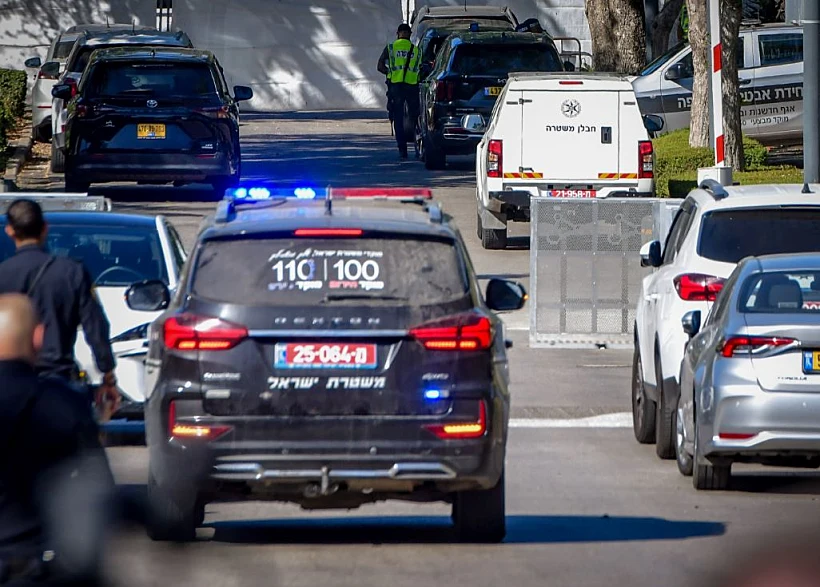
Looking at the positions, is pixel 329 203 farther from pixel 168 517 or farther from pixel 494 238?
pixel 494 238

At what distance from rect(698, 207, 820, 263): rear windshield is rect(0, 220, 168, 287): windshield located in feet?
11.6

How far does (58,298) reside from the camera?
8641 millimetres

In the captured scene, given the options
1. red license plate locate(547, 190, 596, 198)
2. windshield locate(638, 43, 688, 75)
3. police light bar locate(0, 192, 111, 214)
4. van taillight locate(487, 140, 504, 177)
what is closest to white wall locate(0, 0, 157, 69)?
windshield locate(638, 43, 688, 75)

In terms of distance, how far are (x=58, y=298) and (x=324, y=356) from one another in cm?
132

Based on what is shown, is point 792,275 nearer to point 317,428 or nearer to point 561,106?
point 317,428

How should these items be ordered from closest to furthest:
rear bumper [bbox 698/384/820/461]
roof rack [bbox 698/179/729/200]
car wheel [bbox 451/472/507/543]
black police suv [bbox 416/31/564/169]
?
car wheel [bbox 451/472/507/543]
rear bumper [bbox 698/384/820/461]
roof rack [bbox 698/179/729/200]
black police suv [bbox 416/31/564/169]

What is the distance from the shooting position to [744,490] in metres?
11.0

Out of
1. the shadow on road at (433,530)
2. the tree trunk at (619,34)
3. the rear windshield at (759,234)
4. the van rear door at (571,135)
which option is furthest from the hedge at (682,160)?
the shadow on road at (433,530)

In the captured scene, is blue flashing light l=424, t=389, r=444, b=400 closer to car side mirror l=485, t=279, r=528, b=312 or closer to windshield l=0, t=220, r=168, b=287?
car side mirror l=485, t=279, r=528, b=312

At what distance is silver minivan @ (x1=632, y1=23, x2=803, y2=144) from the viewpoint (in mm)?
29406

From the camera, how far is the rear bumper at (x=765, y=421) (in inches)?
404

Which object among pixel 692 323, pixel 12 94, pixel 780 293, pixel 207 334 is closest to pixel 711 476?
pixel 692 323

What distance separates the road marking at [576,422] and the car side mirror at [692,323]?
2231 millimetres

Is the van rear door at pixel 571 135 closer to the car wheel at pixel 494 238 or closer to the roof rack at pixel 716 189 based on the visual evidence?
the car wheel at pixel 494 238
